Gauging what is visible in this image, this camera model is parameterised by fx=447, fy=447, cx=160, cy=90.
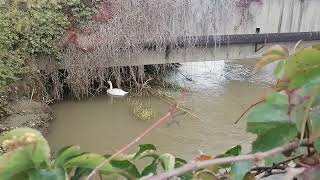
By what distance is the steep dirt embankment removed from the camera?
513cm

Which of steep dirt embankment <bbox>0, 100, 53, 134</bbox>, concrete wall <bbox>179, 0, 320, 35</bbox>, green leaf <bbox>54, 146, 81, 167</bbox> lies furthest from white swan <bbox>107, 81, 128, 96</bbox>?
green leaf <bbox>54, 146, 81, 167</bbox>

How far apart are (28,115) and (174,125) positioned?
6.36 feet

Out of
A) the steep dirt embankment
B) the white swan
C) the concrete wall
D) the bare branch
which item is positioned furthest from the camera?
the concrete wall

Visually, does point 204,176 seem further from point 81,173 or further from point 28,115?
point 28,115

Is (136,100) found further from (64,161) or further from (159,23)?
(64,161)

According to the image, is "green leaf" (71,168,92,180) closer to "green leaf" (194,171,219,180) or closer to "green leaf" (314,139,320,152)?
"green leaf" (194,171,219,180)

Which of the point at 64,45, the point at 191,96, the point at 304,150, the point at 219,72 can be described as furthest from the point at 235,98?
the point at 304,150

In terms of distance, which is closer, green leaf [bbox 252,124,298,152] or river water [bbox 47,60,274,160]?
green leaf [bbox 252,124,298,152]

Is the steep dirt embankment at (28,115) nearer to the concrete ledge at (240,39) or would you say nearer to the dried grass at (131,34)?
the dried grass at (131,34)

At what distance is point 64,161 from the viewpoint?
0.54 m

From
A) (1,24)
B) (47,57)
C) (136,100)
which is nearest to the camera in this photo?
(1,24)

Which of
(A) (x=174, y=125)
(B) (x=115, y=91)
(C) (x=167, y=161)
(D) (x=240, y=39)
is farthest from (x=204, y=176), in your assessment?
(D) (x=240, y=39)

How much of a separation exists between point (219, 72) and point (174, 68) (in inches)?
34.9

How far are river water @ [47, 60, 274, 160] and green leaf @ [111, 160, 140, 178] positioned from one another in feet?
13.8
